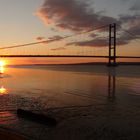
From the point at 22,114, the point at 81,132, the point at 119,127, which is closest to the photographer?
the point at 81,132

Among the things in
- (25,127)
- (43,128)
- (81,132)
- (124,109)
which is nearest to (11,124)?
(25,127)

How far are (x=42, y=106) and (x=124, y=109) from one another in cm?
552

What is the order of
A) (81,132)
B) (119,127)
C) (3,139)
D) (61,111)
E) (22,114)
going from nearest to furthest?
(3,139) < (81,132) < (119,127) < (22,114) < (61,111)

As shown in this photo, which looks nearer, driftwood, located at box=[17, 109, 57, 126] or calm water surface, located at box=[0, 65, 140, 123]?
driftwood, located at box=[17, 109, 57, 126]

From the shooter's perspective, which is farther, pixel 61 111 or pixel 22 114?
pixel 61 111

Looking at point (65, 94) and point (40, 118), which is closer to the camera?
point (40, 118)

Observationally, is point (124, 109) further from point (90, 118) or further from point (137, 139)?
point (137, 139)

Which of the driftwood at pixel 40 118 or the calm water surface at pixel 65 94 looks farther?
the calm water surface at pixel 65 94

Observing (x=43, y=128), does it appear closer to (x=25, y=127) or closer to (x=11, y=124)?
(x=25, y=127)

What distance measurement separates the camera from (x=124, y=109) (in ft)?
66.1

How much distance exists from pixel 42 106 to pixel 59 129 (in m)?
6.81

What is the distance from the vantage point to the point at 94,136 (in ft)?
43.1

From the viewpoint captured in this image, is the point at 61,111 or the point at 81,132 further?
the point at 61,111

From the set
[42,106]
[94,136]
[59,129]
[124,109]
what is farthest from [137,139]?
[42,106]
